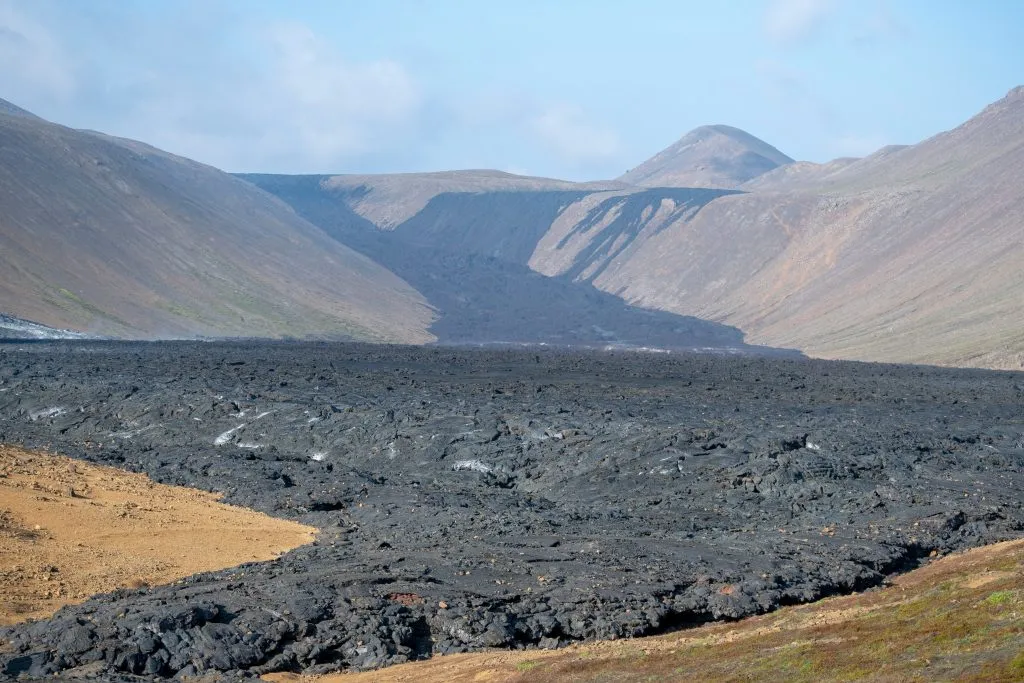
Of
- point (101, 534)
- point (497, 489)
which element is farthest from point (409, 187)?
point (101, 534)

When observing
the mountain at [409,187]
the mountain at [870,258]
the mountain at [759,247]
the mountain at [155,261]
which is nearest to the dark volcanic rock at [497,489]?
the mountain at [870,258]

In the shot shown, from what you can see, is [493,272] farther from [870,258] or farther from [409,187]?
[870,258]

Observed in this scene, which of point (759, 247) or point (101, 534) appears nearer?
point (101, 534)

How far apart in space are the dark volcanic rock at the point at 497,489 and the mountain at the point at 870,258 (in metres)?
34.9

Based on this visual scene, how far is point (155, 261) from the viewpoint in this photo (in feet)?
330

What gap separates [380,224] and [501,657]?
15520 centimetres

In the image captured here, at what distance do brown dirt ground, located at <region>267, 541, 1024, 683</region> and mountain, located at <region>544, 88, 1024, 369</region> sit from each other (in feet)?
191

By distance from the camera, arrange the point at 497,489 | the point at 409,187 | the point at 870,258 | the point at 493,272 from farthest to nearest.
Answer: the point at 409,187, the point at 493,272, the point at 870,258, the point at 497,489

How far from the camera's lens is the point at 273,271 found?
375 feet

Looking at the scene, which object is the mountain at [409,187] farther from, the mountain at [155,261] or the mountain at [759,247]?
the mountain at [155,261]

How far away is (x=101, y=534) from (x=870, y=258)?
101 metres

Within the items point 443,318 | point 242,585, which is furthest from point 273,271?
point 242,585

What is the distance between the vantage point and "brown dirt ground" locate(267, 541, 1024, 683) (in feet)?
38.4

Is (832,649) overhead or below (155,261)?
below
